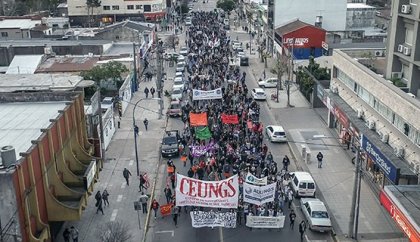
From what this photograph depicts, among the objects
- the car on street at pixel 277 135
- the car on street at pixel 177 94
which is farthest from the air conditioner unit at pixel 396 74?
→ the car on street at pixel 177 94

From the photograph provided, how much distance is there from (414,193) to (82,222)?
52.9 feet

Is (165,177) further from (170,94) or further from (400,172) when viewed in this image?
(170,94)

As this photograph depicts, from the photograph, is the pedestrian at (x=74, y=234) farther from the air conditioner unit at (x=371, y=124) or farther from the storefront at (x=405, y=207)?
the air conditioner unit at (x=371, y=124)

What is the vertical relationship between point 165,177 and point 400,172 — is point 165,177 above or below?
below

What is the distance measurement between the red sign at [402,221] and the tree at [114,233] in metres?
Answer: 11.7

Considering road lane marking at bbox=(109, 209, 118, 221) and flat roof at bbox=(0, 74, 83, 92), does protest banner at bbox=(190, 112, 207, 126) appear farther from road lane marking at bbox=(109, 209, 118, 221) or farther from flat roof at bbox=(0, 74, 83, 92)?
road lane marking at bbox=(109, 209, 118, 221)

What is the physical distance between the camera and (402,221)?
72.0 feet

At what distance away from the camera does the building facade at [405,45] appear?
32156mm

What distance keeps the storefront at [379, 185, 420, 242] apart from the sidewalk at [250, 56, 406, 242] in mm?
3094

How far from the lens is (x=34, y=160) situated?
69.6 ft

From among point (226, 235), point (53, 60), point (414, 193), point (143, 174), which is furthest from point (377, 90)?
point (53, 60)

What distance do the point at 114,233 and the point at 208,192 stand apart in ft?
15.4

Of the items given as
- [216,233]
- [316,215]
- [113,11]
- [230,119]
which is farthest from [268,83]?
[113,11]

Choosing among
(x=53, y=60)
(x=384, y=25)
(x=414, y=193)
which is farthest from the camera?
(x=384, y=25)
